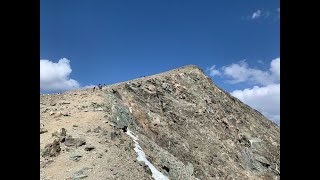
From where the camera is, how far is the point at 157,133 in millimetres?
36594

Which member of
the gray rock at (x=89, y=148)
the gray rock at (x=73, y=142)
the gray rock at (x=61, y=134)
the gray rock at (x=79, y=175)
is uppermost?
the gray rock at (x=61, y=134)

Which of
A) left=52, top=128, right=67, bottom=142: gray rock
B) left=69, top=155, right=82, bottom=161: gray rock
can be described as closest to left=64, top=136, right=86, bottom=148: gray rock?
left=52, top=128, right=67, bottom=142: gray rock

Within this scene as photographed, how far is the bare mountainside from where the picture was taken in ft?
75.7

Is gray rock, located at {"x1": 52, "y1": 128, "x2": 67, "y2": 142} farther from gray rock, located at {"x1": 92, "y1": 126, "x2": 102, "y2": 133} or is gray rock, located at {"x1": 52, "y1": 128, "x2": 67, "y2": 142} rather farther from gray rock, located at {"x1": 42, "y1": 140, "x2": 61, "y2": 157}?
gray rock, located at {"x1": 92, "y1": 126, "x2": 102, "y2": 133}

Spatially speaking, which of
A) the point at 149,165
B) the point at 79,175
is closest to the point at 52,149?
the point at 79,175

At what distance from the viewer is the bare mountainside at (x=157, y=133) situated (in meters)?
23.1

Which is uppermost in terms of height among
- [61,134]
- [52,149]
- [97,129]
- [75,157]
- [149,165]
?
[97,129]

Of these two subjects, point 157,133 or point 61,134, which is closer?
point 61,134

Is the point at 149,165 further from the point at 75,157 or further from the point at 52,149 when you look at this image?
the point at 52,149

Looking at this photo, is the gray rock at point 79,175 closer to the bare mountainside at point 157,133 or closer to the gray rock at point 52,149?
the bare mountainside at point 157,133

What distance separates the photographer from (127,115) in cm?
3322

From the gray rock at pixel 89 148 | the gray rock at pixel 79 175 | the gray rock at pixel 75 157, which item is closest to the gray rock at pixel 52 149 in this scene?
the gray rock at pixel 75 157
